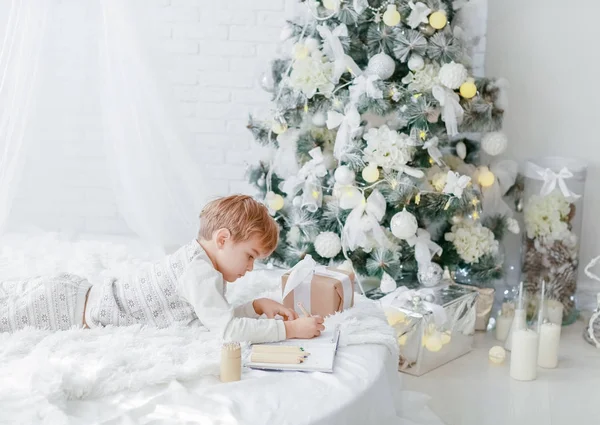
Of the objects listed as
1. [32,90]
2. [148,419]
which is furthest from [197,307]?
[32,90]

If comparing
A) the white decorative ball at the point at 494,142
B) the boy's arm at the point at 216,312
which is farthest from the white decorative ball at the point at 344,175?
the boy's arm at the point at 216,312

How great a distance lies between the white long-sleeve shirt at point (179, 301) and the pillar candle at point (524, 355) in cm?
108

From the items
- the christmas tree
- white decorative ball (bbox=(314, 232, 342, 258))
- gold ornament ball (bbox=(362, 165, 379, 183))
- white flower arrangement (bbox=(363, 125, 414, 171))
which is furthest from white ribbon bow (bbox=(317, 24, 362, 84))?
white decorative ball (bbox=(314, 232, 342, 258))

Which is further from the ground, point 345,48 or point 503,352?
point 345,48

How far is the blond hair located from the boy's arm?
0.11 metres

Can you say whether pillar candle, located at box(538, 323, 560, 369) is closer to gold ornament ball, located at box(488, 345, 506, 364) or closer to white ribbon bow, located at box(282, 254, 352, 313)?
gold ornament ball, located at box(488, 345, 506, 364)

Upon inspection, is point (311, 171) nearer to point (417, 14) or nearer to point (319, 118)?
point (319, 118)

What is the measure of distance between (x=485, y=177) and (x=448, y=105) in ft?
1.52

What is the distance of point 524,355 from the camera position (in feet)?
9.00

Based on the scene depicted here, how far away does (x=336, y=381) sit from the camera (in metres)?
1.82

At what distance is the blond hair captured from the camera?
6.74ft

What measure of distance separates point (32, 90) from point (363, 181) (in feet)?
4.21

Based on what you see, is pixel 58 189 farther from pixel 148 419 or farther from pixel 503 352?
pixel 503 352

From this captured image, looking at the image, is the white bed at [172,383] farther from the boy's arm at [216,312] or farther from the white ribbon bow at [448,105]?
the white ribbon bow at [448,105]
